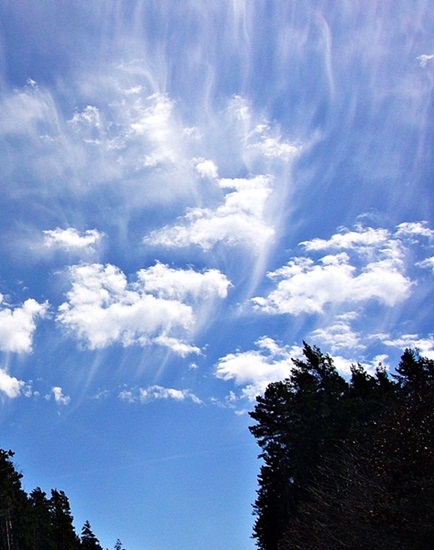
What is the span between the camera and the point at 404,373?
5141 centimetres

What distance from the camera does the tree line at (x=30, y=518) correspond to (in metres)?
51.4

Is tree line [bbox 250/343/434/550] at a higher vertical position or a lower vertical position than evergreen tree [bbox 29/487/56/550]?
lower

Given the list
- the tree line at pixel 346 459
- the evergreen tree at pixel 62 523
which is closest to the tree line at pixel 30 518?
the evergreen tree at pixel 62 523

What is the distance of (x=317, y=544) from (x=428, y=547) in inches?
402

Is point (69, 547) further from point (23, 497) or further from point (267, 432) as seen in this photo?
point (267, 432)

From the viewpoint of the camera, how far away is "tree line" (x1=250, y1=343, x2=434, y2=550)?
54.7 feet

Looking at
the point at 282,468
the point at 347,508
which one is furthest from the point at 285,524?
the point at 347,508

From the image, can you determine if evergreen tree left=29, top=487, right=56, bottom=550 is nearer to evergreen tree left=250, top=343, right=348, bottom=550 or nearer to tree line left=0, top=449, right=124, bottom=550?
tree line left=0, top=449, right=124, bottom=550

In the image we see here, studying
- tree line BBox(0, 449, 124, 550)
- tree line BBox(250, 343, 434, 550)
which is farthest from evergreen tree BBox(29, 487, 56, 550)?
tree line BBox(250, 343, 434, 550)

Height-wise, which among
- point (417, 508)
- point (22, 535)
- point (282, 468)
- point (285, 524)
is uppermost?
point (22, 535)

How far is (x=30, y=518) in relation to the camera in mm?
57688

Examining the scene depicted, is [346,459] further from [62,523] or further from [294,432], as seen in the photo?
[62,523]

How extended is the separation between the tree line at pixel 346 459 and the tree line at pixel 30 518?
24.8m

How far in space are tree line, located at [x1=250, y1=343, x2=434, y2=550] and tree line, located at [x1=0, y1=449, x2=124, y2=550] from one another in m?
24.8
